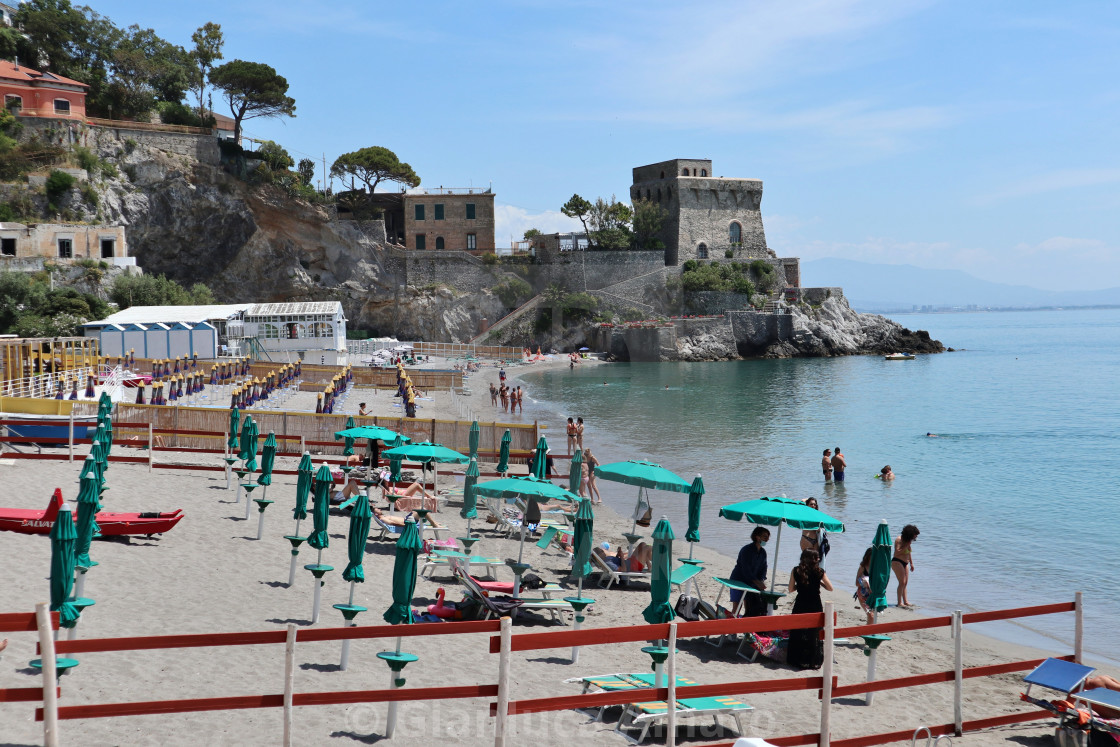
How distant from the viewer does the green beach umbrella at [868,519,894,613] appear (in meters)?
8.73

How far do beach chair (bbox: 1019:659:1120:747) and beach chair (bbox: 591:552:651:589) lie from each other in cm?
560

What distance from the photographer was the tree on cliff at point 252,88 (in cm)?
5947

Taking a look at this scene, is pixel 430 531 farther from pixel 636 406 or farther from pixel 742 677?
pixel 636 406

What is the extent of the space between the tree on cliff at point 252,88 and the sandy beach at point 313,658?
169 ft

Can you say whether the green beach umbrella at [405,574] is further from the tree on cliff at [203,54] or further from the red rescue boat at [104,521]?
the tree on cliff at [203,54]

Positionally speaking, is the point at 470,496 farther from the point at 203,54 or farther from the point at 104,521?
the point at 203,54

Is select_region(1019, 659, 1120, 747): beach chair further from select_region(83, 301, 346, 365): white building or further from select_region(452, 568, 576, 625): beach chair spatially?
select_region(83, 301, 346, 365): white building

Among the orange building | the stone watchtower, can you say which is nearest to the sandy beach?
the orange building

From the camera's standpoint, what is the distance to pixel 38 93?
51125mm

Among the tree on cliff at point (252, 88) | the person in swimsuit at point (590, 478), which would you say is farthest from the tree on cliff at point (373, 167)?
the person in swimsuit at point (590, 478)

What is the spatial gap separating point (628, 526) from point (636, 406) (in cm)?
2306

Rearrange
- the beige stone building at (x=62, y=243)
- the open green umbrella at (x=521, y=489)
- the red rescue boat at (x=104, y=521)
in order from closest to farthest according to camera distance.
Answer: the red rescue boat at (x=104, y=521) → the open green umbrella at (x=521, y=489) → the beige stone building at (x=62, y=243)

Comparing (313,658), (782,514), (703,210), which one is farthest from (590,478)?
(703,210)

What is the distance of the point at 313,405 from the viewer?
2873cm
